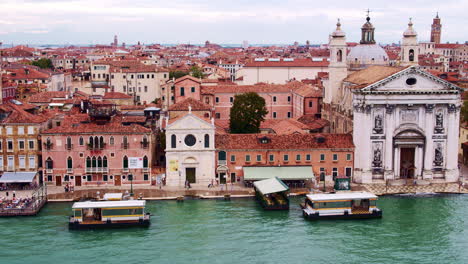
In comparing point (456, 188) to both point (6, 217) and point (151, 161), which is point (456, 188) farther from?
point (6, 217)

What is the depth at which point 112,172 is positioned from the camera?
34125 mm

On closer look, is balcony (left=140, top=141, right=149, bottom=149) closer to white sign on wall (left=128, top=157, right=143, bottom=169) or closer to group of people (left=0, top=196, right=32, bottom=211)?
white sign on wall (left=128, top=157, right=143, bottom=169)

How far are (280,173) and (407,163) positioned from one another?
8.01 metres

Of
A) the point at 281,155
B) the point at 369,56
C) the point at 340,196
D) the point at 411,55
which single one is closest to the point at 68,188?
the point at 281,155

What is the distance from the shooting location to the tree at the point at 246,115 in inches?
1711

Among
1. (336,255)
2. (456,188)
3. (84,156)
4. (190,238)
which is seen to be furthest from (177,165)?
(456,188)

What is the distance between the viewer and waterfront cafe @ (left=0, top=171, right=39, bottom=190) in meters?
32.8

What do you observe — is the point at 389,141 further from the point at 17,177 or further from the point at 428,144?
the point at 17,177

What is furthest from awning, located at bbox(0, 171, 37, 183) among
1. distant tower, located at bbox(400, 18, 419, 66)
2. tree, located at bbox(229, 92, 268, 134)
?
distant tower, located at bbox(400, 18, 419, 66)

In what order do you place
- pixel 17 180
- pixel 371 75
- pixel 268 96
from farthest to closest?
pixel 268 96, pixel 371 75, pixel 17 180

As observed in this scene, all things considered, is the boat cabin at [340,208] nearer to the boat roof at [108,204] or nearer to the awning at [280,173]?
the awning at [280,173]

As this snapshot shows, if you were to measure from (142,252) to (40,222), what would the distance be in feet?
22.4

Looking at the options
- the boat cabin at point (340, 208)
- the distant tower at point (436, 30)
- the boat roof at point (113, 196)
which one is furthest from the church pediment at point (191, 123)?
the distant tower at point (436, 30)

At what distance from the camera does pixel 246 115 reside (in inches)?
1710
